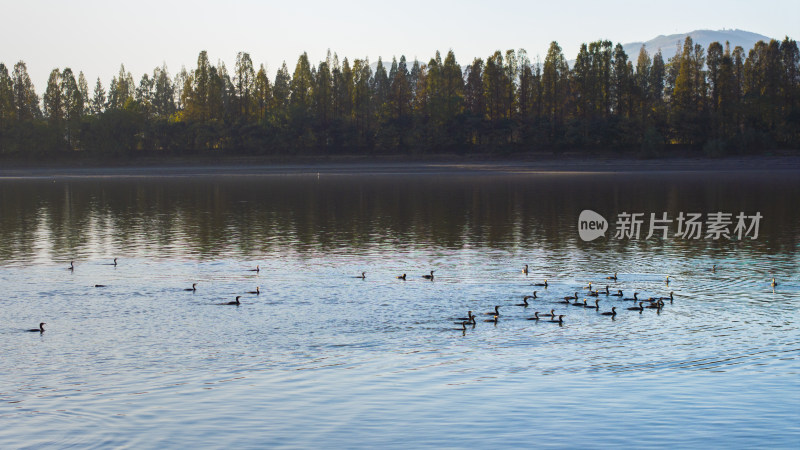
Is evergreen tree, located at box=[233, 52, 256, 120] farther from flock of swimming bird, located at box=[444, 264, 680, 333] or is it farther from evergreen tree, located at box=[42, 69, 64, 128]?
flock of swimming bird, located at box=[444, 264, 680, 333]

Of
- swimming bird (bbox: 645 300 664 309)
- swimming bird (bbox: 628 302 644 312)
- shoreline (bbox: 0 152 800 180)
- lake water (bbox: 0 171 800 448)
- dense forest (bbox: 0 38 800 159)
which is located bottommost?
lake water (bbox: 0 171 800 448)

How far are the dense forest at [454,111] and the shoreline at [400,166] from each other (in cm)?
298

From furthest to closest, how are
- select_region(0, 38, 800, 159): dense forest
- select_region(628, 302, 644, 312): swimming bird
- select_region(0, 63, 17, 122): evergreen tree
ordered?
1. select_region(0, 63, 17, 122): evergreen tree
2. select_region(0, 38, 800, 159): dense forest
3. select_region(628, 302, 644, 312): swimming bird

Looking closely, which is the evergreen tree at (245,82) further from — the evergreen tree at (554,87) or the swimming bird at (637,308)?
the swimming bird at (637,308)

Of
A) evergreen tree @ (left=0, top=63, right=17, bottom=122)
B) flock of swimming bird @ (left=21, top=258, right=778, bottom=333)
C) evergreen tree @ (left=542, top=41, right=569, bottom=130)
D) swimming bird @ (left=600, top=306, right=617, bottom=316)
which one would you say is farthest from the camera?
evergreen tree @ (left=0, top=63, right=17, bottom=122)

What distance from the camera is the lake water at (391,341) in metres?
12.6

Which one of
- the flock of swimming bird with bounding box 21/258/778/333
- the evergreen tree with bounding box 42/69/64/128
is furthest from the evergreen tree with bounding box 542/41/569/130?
the flock of swimming bird with bounding box 21/258/778/333

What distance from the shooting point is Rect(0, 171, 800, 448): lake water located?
41.5ft

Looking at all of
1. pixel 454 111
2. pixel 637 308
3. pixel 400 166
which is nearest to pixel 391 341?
pixel 637 308

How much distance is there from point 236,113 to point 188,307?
11532cm

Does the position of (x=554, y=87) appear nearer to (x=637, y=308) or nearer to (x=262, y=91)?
(x=262, y=91)

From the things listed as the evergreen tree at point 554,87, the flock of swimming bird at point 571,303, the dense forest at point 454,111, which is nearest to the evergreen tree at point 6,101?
the dense forest at point 454,111

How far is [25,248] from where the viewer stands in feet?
115

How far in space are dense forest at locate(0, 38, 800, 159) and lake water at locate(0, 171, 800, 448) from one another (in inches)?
2772
